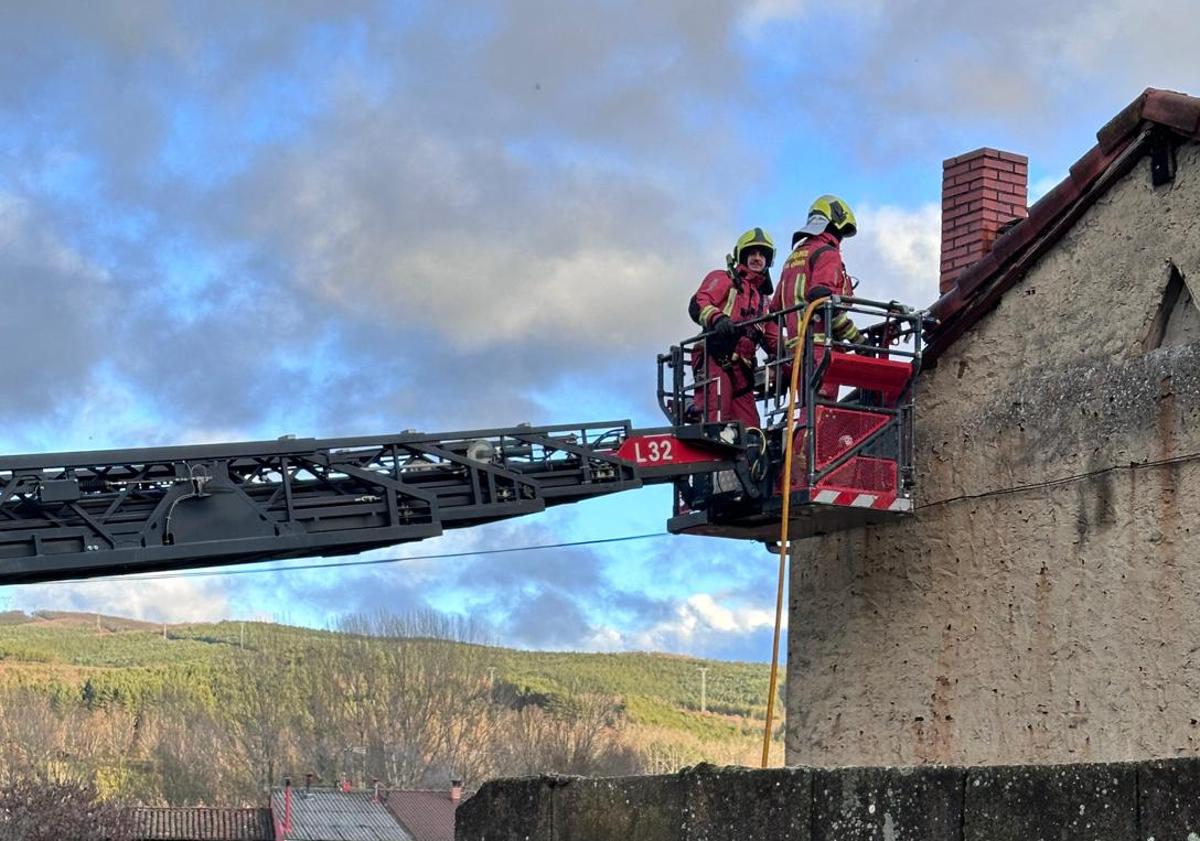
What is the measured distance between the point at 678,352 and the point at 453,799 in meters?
42.5

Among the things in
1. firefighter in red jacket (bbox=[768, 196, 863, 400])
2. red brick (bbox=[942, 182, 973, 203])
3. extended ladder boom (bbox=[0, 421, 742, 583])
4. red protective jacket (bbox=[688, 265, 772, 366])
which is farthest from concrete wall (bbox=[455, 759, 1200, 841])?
red brick (bbox=[942, 182, 973, 203])

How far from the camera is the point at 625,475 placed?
1259 cm

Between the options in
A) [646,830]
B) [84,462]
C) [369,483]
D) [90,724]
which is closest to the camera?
[646,830]

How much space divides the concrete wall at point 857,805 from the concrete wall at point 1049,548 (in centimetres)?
398

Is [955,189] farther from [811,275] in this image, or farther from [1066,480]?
[1066,480]

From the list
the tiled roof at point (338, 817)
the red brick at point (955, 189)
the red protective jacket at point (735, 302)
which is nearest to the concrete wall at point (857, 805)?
the red protective jacket at point (735, 302)

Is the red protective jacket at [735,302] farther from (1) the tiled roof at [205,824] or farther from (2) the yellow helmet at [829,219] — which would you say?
(1) the tiled roof at [205,824]

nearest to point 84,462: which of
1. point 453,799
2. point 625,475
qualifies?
point 625,475

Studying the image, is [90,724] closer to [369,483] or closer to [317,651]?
[317,651]

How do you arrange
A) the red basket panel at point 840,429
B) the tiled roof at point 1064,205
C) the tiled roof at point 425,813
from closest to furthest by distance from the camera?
the tiled roof at point 1064,205, the red basket panel at point 840,429, the tiled roof at point 425,813

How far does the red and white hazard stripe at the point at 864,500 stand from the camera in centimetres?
1154

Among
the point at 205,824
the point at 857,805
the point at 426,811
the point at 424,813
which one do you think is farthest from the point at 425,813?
the point at 857,805

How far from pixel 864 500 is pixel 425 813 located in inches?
1670

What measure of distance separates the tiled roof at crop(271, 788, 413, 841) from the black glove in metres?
39.3
